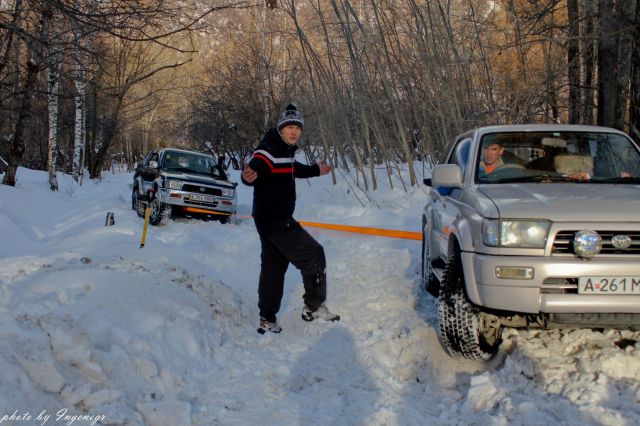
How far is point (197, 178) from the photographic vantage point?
13039 millimetres

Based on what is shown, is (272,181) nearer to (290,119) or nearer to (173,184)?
(290,119)

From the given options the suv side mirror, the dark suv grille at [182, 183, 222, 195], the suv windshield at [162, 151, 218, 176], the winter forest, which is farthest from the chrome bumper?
the suv side mirror

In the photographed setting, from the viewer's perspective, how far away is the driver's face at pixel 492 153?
4.90 metres

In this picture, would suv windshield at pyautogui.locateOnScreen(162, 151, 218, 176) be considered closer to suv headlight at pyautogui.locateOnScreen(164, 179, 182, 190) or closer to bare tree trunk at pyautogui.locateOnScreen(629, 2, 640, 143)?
suv headlight at pyautogui.locateOnScreen(164, 179, 182, 190)

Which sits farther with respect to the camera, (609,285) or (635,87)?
(635,87)

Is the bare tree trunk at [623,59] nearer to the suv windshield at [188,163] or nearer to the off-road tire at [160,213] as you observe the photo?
the suv windshield at [188,163]

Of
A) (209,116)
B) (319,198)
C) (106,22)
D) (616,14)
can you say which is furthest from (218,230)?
(209,116)

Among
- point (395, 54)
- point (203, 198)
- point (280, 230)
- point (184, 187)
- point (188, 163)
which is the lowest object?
point (280, 230)

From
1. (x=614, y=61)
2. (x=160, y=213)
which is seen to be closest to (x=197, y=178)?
(x=160, y=213)

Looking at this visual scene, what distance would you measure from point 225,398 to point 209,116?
117 ft

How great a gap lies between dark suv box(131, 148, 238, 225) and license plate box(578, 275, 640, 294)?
368 inches

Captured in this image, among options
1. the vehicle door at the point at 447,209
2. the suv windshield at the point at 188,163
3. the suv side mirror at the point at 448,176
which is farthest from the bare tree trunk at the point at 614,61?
the suv windshield at the point at 188,163

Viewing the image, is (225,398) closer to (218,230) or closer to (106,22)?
(106,22)

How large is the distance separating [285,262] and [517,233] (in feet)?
7.45
